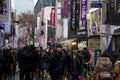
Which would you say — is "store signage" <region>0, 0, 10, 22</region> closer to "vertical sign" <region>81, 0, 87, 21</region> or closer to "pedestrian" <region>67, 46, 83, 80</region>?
"vertical sign" <region>81, 0, 87, 21</region>

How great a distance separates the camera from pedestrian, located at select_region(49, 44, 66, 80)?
1781 centimetres

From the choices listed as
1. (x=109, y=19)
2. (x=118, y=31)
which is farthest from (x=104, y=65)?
(x=109, y=19)

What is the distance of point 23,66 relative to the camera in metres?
20.4

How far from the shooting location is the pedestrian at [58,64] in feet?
58.4

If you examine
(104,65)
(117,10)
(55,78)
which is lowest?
(55,78)

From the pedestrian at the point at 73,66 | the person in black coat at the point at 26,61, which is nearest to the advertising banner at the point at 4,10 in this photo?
the person in black coat at the point at 26,61

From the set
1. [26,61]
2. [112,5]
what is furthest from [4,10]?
[26,61]

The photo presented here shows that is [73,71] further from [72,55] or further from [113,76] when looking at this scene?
Answer: [113,76]

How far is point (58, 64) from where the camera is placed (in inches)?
734

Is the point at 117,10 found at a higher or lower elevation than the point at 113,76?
higher

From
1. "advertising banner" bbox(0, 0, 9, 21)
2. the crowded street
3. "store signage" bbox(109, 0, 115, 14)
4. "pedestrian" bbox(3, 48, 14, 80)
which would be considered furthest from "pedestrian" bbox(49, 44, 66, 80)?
"advertising banner" bbox(0, 0, 9, 21)

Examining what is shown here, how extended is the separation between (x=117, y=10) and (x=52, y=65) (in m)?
19.8

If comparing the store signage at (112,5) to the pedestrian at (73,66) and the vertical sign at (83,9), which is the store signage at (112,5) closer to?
the vertical sign at (83,9)

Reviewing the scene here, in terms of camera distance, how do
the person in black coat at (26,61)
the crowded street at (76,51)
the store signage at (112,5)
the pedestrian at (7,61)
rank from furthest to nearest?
1. the store signage at (112,5)
2. the pedestrian at (7,61)
3. the person in black coat at (26,61)
4. the crowded street at (76,51)
